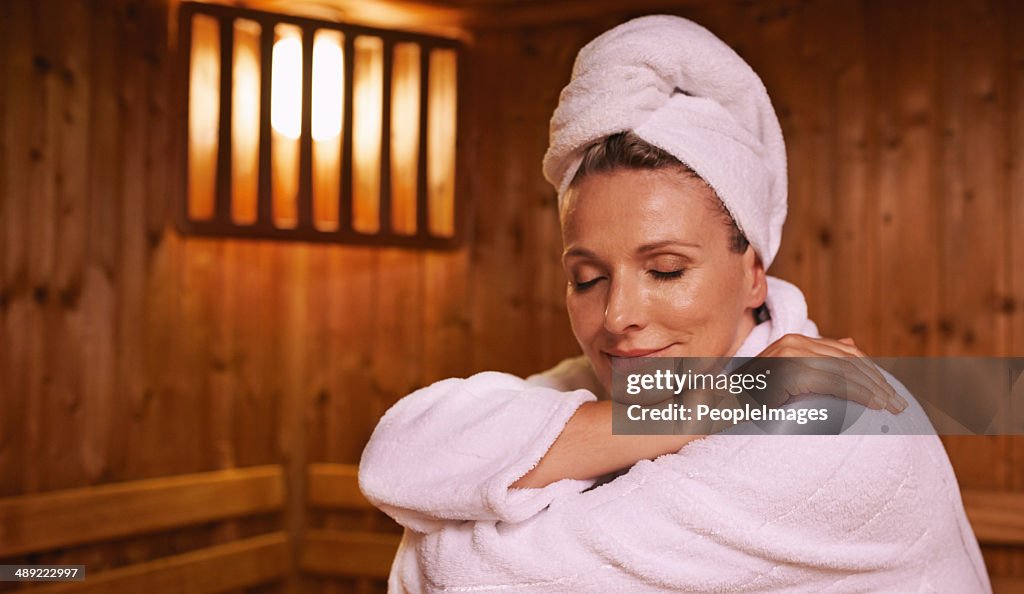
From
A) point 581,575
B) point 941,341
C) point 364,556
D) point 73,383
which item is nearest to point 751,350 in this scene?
point 581,575

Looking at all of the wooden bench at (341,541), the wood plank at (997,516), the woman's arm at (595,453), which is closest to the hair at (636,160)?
the woman's arm at (595,453)

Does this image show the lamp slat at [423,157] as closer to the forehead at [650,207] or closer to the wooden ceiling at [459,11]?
the wooden ceiling at [459,11]

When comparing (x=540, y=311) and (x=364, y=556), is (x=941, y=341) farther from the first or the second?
(x=364, y=556)

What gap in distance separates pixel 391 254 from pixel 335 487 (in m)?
0.68

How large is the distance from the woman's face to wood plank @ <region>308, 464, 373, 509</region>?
1.75m

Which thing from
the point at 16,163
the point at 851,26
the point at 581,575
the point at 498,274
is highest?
the point at 851,26

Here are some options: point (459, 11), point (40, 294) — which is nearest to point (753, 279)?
point (40, 294)

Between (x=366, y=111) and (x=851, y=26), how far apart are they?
1.25m

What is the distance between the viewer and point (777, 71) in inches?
87.4

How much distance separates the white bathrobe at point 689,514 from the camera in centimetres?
72

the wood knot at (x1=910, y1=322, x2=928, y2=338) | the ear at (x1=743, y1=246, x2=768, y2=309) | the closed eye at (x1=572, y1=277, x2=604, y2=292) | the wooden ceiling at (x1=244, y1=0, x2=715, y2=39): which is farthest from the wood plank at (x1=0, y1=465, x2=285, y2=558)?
the wood knot at (x1=910, y1=322, x2=928, y2=338)

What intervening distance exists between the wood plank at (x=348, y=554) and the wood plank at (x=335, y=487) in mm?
86

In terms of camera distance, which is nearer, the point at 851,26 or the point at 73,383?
the point at 73,383

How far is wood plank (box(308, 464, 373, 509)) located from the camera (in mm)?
2447
